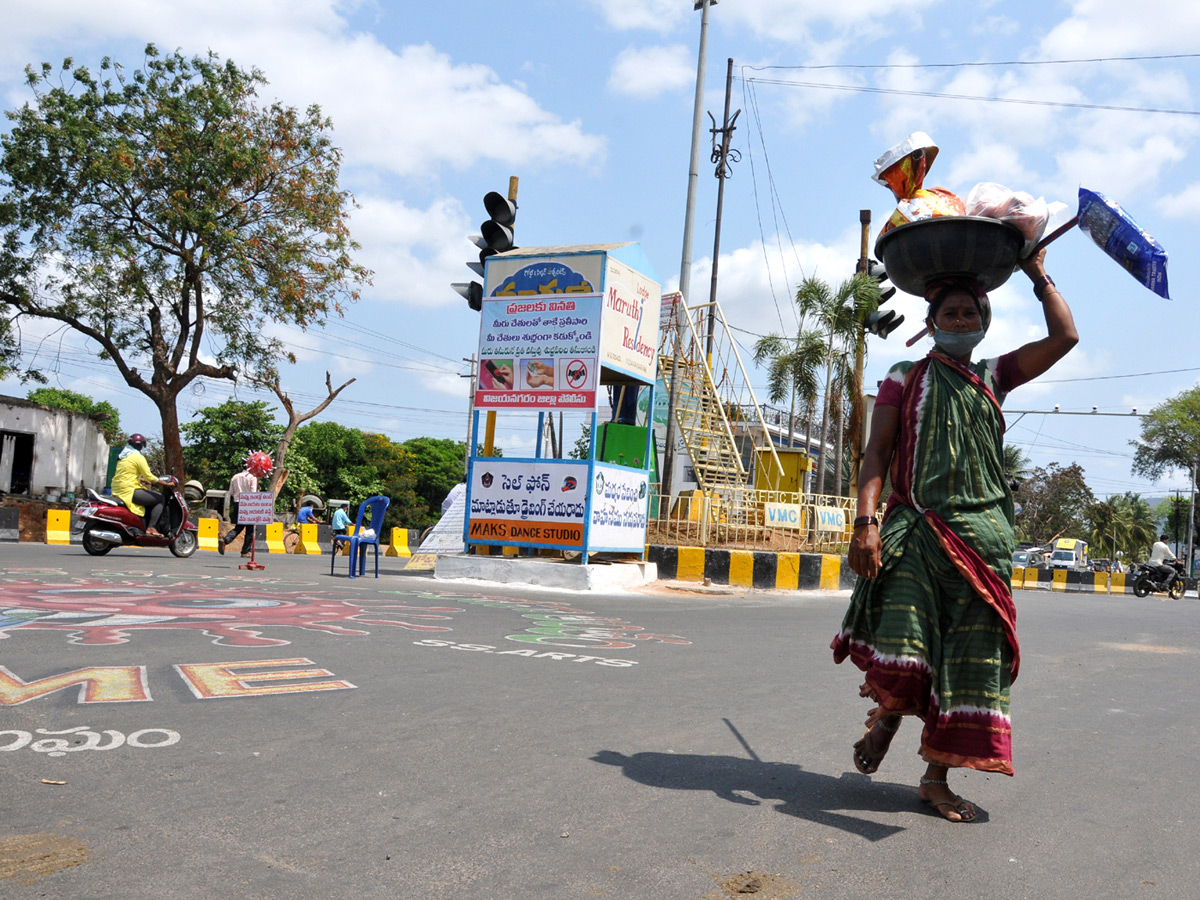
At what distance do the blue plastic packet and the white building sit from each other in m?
33.3

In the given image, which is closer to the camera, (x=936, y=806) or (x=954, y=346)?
(x=936, y=806)

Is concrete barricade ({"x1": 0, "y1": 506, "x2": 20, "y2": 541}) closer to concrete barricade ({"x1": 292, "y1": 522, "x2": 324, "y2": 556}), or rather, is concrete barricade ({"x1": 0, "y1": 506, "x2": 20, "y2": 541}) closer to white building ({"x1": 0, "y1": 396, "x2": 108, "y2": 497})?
concrete barricade ({"x1": 292, "y1": 522, "x2": 324, "y2": 556})

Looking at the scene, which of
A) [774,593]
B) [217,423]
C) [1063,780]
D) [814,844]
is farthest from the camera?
[217,423]

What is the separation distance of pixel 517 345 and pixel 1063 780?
1114 centimetres

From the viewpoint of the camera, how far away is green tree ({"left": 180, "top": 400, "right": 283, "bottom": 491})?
170 ft

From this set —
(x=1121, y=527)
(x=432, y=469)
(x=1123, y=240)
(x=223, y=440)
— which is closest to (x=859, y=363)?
(x=1123, y=240)

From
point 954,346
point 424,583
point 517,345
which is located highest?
point 517,345

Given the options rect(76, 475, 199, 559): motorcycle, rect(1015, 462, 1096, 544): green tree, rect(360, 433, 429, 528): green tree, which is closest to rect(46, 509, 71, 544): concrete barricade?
rect(76, 475, 199, 559): motorcycle

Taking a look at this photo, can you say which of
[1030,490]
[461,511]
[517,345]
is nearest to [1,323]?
[461,511]

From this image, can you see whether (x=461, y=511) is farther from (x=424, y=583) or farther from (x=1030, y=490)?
(x=1030, y=490)

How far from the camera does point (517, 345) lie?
14.2 metres

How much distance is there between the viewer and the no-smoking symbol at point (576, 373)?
45.3 feet

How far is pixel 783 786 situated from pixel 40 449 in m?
35.1

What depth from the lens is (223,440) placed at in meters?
52.2
